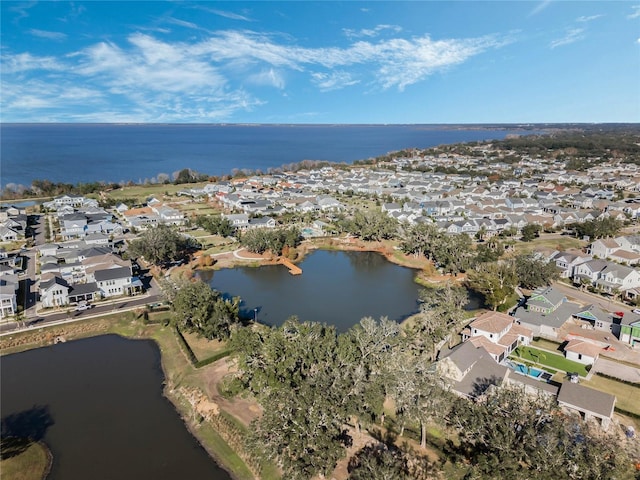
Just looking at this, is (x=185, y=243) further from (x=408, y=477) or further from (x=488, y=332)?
(x=408, y=477)

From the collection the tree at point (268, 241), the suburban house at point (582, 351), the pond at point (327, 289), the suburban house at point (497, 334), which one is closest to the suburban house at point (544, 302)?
the suburban house at point (497, 334)

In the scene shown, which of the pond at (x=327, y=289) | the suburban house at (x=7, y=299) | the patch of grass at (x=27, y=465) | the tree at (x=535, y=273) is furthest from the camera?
the tree at (x=535, y=273)

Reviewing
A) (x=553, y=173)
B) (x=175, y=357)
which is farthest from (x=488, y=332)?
(x=553, y=173)

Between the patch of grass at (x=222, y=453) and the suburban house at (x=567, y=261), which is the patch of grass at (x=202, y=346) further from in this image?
the suburban house at (x=567, y=261)

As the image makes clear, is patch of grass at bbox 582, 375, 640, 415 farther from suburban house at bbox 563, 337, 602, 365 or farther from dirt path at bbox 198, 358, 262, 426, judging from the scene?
dirt path at bbox 198, 358, 262, 426

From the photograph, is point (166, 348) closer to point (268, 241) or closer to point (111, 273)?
point (111, 273)

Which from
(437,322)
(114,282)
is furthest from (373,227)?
(114,282)
